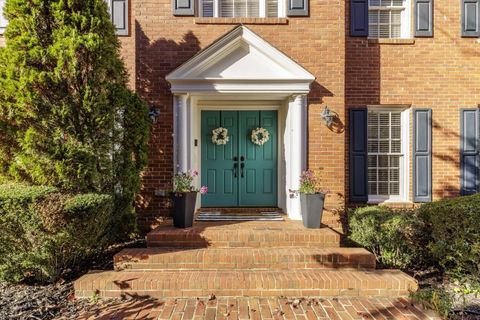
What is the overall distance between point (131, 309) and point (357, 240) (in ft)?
12.4

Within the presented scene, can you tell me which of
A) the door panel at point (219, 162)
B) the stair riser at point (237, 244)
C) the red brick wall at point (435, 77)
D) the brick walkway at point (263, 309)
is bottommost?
the brick walkway at point (263, 309)

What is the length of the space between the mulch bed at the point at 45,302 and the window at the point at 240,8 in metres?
5.41

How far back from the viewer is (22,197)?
392 centimetres

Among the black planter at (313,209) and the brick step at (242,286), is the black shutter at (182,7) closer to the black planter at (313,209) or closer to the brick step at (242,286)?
the black planter at (313,209)

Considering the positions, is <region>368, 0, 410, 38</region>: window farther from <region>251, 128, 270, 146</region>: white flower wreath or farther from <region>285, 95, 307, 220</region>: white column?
<region>251, 128, 270, 146</region>: white flower wreath

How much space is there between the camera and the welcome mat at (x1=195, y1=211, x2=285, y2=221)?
580 cm

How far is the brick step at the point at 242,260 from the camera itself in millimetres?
4461

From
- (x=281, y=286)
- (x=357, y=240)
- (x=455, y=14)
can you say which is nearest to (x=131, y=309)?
(x=281, y=286)

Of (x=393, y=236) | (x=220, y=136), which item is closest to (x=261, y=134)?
(x=220, y=136)

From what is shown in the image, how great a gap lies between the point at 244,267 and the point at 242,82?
3.33m

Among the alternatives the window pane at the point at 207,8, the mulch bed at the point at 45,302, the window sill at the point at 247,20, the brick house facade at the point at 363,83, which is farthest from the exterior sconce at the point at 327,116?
the mulch bed at the point at 45,302

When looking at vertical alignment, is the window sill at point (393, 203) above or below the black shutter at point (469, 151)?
below

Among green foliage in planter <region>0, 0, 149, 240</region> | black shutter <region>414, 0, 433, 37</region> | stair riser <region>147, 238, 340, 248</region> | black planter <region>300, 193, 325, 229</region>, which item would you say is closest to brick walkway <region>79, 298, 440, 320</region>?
stair riser <region>147, 238, 340, 248</region>

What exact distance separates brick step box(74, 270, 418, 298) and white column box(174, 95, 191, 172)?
7.48ft
